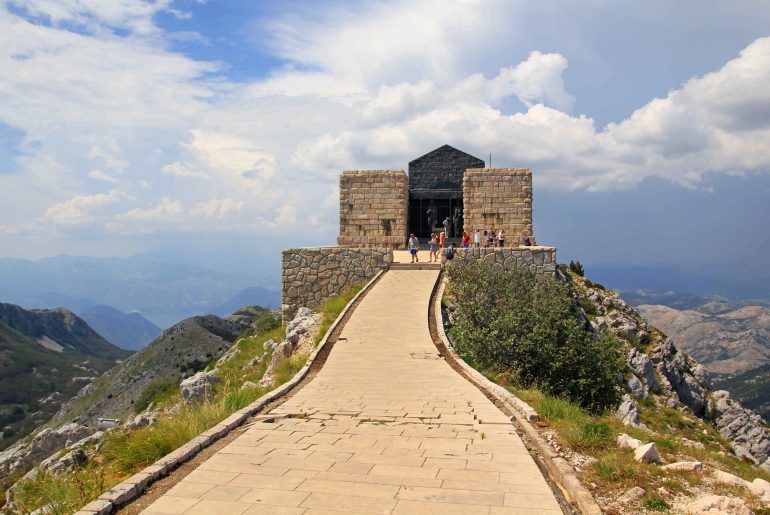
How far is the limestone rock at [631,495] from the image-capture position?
18.7 ft

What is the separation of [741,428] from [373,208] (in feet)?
53.3

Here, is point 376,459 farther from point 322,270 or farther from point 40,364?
point 40,364

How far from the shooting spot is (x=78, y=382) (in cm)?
7869

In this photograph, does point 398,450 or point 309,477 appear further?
point 398,450

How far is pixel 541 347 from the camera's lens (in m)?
13.2

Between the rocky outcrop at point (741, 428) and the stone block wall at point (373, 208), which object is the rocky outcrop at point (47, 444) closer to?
the stone block wall at point (373, 208)

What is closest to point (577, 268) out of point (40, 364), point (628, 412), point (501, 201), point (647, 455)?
point (501, 201)

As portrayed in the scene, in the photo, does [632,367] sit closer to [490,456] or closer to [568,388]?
[568,388]

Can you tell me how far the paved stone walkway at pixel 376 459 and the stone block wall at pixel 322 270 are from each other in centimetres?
1043

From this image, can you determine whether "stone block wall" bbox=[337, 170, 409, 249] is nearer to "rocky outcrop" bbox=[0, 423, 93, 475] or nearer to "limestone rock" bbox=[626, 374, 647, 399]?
"limestone rock" bbox=[626, 374, 647, 399]

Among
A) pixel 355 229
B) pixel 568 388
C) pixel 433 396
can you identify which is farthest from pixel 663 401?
pixel 433 396

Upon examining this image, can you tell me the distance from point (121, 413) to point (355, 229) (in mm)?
11158

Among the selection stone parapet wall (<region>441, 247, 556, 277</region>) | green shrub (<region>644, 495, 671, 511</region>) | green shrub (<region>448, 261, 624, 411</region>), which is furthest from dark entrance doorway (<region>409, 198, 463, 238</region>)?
green shrub (<region>644, 495, 671, 511</region>)

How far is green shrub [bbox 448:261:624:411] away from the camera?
1310cm
